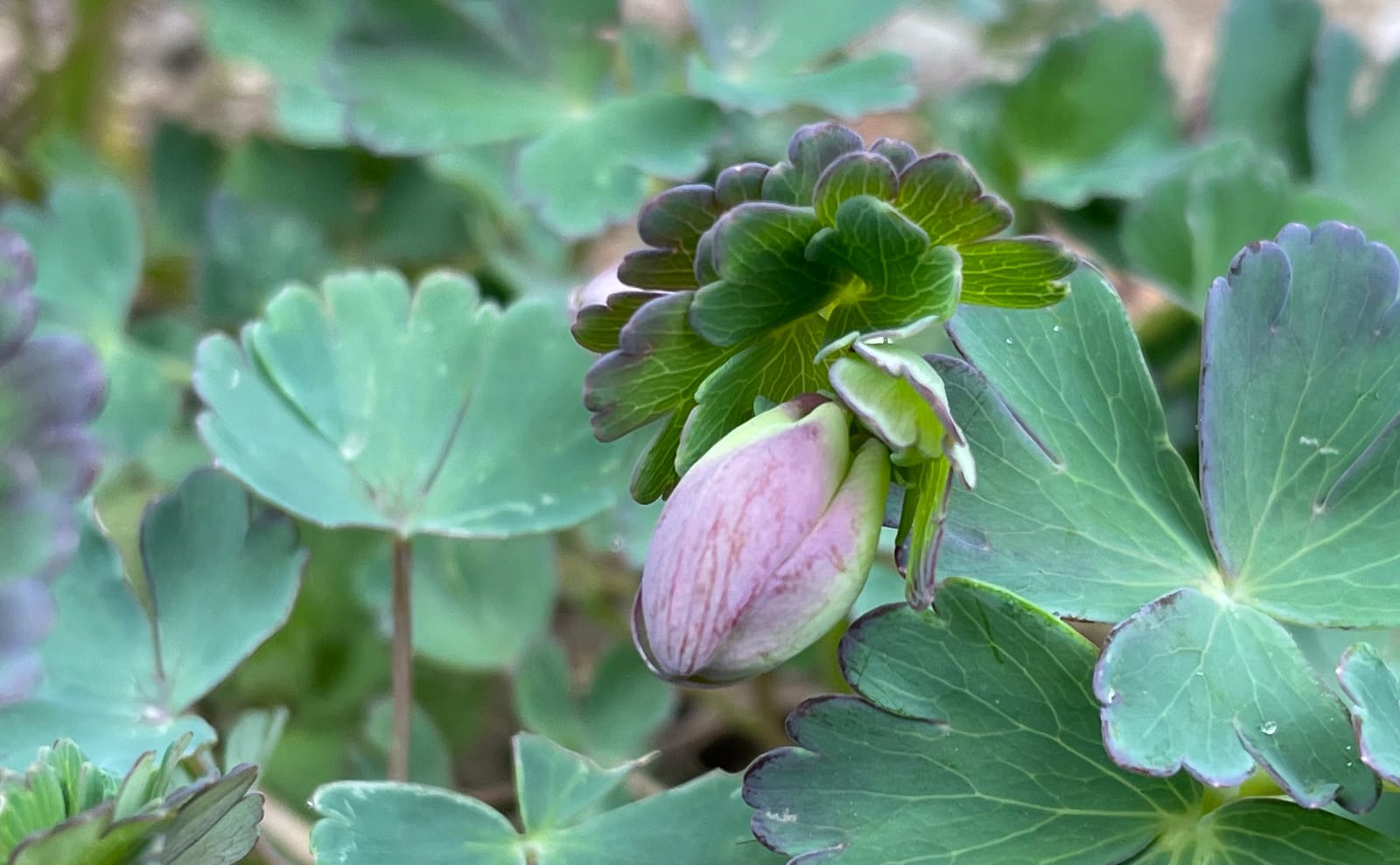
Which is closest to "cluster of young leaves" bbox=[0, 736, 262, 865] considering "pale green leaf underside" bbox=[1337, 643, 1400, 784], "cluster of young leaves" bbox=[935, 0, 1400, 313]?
"pale green leaf underside" bbox=[1337, 643, 1400, 784]

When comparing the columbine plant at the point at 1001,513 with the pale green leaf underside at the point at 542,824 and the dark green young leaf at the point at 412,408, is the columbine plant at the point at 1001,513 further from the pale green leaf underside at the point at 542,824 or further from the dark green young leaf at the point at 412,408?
the dark green young leaf at the point at 412,408

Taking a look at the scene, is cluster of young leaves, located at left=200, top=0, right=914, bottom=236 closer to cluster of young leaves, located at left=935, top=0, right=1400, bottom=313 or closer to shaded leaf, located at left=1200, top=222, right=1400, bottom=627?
cluster of young leaves, located at left=935, top=0, right=1400, bottom=313

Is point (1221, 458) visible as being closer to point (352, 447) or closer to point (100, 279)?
point (352, 447)

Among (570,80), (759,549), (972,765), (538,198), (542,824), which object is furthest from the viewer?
(570,80)

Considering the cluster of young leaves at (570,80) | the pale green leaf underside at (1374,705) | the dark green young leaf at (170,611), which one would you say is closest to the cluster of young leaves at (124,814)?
the dark green young leaf at (170,611)

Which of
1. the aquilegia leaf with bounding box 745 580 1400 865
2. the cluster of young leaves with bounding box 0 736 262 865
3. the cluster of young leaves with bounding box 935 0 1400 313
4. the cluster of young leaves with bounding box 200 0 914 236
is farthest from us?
the cluster of young leaves with bounding box 935 0 1400 313

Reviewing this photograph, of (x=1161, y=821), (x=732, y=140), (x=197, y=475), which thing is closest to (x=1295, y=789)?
(x=1161, y=821)

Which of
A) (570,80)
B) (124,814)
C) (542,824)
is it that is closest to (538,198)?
(570,80)
